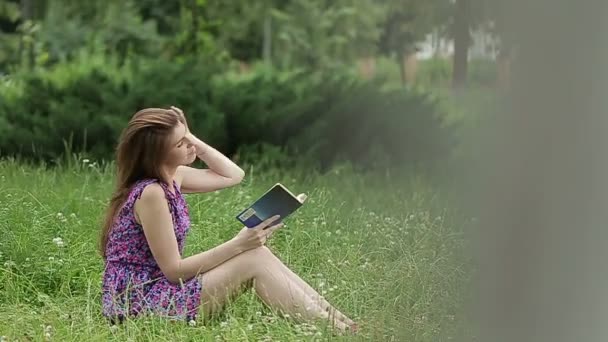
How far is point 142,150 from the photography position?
4.00 metres

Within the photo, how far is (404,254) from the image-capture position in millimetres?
4852

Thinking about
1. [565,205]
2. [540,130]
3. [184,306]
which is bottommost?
[184,306]

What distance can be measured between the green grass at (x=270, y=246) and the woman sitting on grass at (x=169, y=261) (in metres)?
0.08

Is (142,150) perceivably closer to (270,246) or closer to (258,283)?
(258,283)

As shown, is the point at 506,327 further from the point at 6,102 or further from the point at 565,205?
the point at 6,102

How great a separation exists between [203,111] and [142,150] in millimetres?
5471

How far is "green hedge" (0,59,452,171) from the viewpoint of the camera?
9.14 m

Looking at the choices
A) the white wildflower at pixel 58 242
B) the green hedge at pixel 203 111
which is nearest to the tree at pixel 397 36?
the green hedge at pixel 203 111

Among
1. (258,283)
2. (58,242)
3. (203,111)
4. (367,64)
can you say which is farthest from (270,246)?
(367,64)

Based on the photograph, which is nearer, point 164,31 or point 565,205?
point 565,205

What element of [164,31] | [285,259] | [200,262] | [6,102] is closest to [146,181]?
[200,262]

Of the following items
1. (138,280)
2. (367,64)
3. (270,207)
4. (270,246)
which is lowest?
(367,64)

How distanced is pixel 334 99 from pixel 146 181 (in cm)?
622


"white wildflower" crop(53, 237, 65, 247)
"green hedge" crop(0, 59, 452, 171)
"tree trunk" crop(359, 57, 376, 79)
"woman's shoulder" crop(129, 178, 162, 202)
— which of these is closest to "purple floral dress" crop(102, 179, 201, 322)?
"woman's shoulder" crop(129, 178, 162, 202)
